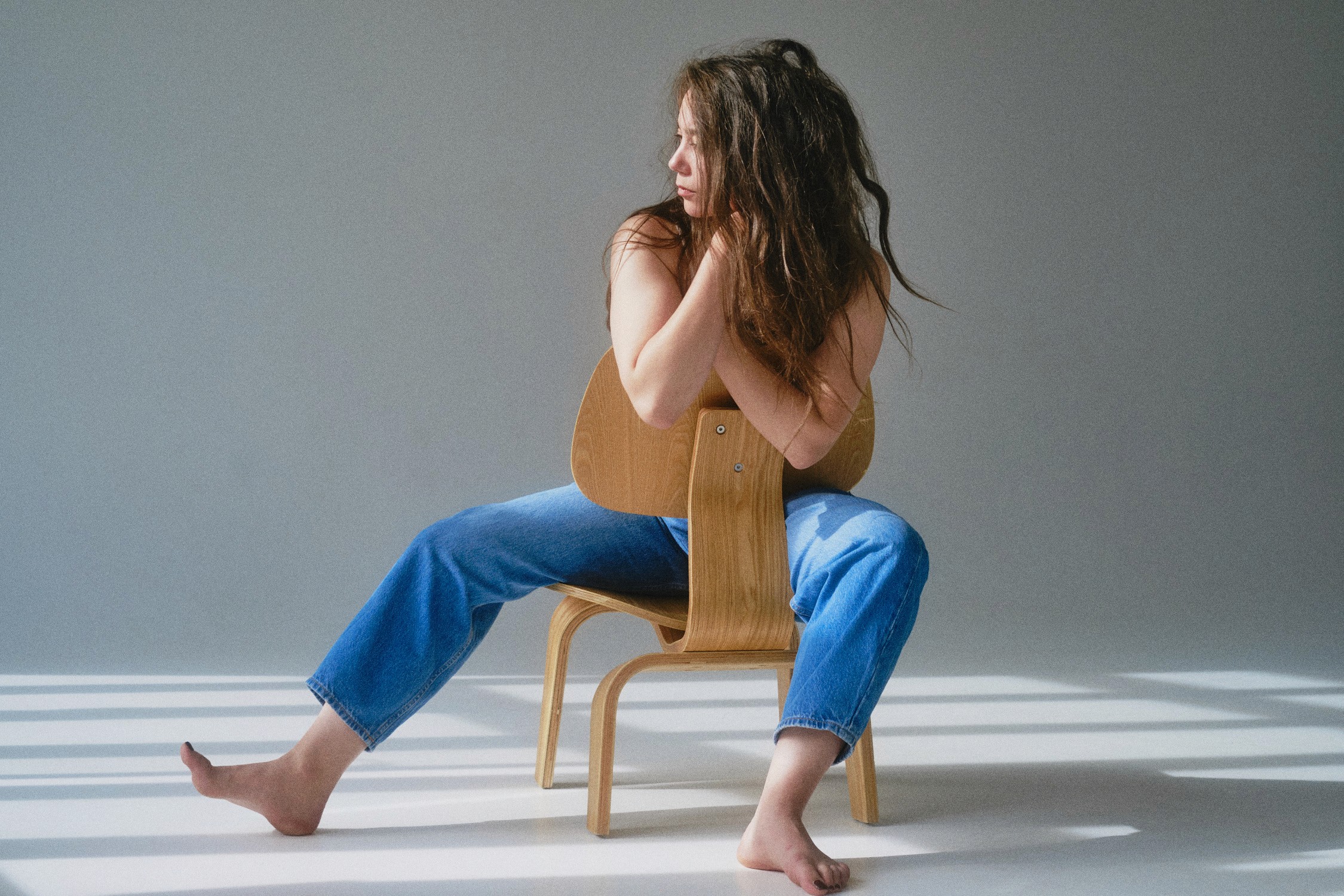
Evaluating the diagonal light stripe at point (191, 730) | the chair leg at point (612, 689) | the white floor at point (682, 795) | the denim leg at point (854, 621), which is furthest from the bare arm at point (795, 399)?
the diagonal light stripe at point (191, 730)

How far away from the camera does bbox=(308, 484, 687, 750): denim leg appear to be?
160cm

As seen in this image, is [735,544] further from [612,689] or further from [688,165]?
[688,165]

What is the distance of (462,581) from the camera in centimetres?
164

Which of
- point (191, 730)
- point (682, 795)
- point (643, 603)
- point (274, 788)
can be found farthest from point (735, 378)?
point (191, 730)

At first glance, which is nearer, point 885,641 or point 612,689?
point 885,641

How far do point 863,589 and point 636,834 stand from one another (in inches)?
19.4

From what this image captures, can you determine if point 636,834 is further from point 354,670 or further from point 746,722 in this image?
point 746,722

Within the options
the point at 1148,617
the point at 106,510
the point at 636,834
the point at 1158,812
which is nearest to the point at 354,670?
the point at 636,834

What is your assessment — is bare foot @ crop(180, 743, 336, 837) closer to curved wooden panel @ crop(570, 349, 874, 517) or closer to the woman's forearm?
curved wooden panel @ crop(570, 349, 874, 517)

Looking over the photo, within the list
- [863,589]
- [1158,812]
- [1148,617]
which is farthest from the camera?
[1148,617]

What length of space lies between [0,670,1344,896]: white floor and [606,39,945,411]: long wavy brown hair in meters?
0.64

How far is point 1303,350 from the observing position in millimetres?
3754

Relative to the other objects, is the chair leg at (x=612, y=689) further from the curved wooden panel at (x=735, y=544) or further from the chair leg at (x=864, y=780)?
the chair leg at (x=864, y=780)

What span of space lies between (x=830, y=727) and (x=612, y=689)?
1.10 ft
